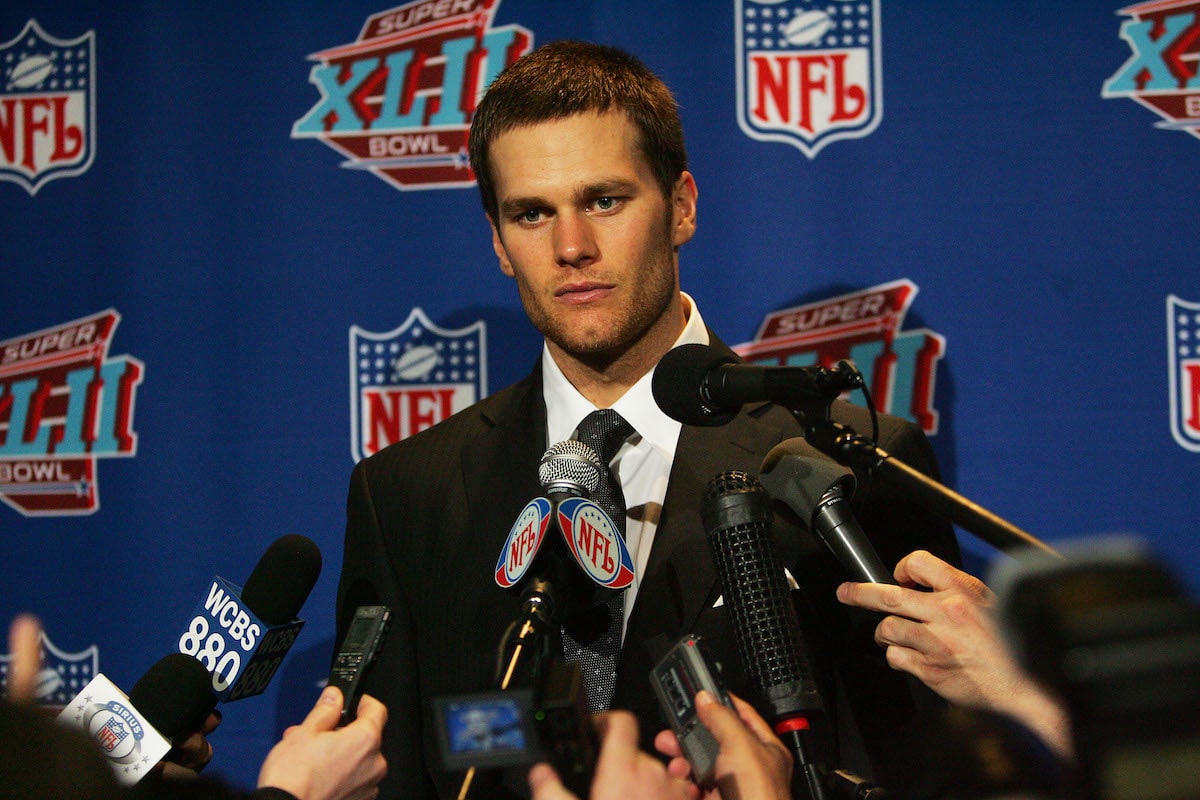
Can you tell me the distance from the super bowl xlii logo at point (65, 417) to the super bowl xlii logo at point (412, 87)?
2.04 feet

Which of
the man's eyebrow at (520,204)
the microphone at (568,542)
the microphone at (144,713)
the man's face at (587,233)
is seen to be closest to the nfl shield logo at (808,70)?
the man's face at (587,233)

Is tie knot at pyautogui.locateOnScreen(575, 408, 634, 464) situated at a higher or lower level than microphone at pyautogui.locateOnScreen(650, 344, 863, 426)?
lower

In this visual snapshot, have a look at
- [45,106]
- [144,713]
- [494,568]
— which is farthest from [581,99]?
[45,106]

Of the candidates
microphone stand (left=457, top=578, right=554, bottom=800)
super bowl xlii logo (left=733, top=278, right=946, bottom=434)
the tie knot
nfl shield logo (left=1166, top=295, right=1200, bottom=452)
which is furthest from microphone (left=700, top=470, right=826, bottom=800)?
nfl shield logo (left=1166, top=295, right=1200, bottom=452)

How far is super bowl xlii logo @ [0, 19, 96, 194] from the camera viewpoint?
239 centimetres

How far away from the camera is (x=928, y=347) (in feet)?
7.10

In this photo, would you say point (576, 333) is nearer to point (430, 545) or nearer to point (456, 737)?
point (430, 545)

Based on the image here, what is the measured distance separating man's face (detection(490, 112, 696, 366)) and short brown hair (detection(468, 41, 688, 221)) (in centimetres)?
2

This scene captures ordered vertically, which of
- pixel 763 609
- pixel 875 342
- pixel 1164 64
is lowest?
pixel 763 609

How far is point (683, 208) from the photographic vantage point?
6.19 ft

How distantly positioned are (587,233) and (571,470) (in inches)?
20.4

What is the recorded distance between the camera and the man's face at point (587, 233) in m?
1.71

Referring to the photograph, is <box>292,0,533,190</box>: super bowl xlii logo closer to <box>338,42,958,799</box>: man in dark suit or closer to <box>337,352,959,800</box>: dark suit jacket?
<box>338,42,958,799</box>: man in dark suit

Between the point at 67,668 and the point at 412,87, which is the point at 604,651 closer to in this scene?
the point at 412,87
